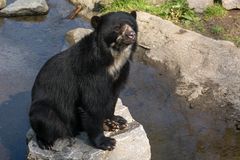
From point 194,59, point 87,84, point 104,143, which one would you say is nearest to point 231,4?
point 194,59

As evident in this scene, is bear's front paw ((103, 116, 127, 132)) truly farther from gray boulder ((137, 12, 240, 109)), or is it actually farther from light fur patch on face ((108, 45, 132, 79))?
gray boulder ((137, 12, 240, 109))

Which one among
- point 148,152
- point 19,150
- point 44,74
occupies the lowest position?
point 19,150

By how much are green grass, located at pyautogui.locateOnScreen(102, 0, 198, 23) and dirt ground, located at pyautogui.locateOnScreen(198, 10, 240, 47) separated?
332mm

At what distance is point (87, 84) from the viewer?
524 centimetres

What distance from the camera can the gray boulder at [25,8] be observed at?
969cm

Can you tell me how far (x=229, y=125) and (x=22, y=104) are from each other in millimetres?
2742

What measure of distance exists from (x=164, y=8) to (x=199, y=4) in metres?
0.72

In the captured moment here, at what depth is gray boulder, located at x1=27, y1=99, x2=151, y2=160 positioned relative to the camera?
5.59 metres

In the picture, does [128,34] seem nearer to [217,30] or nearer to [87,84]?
[87,84]

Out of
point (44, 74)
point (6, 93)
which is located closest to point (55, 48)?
point (6, 93)

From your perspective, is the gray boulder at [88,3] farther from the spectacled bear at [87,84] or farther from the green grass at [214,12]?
the spectacled bear at [87,84]

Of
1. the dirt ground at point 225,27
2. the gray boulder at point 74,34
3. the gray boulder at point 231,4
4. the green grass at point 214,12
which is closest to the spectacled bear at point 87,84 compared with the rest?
the gray boulder at point 74,34

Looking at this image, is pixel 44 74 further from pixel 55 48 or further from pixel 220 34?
pixel 220 34

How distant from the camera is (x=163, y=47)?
27.9ft
